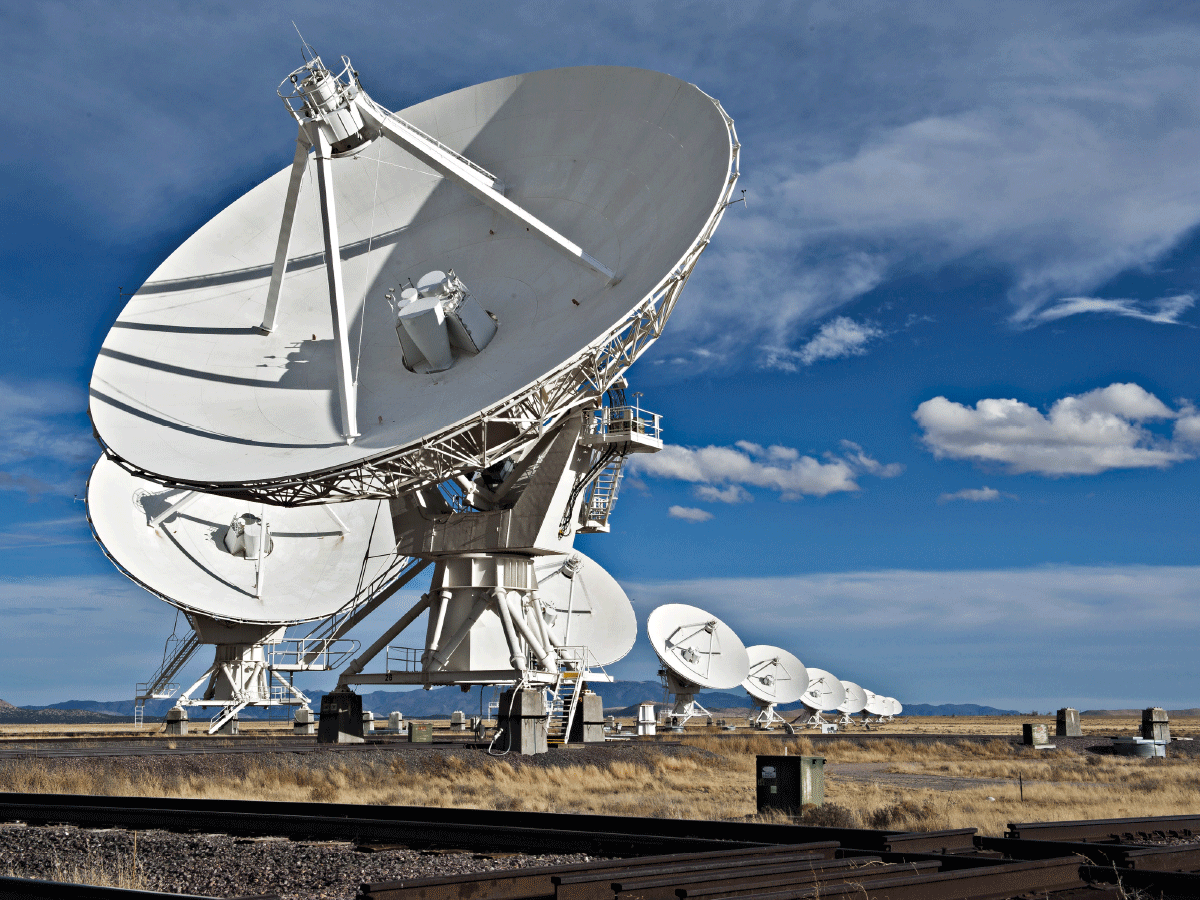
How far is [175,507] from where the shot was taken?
40500 mm

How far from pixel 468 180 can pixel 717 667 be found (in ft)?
105

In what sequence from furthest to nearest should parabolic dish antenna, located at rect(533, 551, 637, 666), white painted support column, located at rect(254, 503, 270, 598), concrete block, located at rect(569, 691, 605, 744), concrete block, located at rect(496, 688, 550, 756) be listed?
white painted support column, located at rect(254, 503, 270, 598) < parabolic dish antenna, located at rect(533, 551, 637, 666) < concrete block, located at rect(569, 691, 605, 744) < concrete block, located at rect(496, 688, 550, 756)

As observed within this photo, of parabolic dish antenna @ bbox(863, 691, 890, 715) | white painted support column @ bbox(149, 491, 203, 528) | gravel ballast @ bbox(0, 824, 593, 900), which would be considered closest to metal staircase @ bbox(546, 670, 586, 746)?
white painted support column @ bbox(149, 491, 203, 528)

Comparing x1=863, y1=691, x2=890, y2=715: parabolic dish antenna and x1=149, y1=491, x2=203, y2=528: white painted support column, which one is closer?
x1=149, y1=491, x2=203, y2=528: white painted support column

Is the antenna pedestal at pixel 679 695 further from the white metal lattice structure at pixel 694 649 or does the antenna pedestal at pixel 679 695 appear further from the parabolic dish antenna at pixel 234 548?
the parabolic dish antenna at pixel 234 548

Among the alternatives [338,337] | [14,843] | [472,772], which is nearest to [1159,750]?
[472,772]

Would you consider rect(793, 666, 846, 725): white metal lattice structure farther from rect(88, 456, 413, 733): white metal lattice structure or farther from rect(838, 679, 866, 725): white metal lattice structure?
rect(88, 456, 413, 733): white metal lattice structure

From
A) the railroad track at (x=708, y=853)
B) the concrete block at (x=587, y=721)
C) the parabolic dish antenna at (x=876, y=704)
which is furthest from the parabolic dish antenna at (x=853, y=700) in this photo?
the railroad track at (x=708, y=853)

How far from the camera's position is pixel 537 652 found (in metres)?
26.7

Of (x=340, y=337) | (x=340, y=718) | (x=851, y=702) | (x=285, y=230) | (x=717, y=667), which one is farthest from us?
(x=851, y=702)

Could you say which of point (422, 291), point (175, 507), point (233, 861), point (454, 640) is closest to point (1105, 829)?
point (233, 861)

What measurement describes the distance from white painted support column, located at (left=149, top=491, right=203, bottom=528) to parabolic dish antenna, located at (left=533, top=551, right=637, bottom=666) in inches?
499

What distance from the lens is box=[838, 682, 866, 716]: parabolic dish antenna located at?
7044 centimetres

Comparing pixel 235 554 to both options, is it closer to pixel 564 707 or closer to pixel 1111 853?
pixel 564 707
